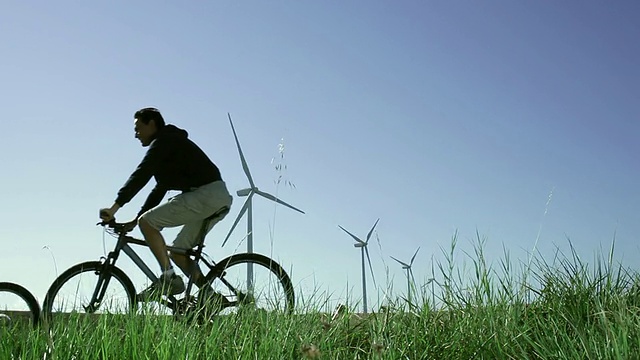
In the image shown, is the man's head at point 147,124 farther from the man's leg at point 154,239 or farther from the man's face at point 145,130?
the man's leg at point 154,239

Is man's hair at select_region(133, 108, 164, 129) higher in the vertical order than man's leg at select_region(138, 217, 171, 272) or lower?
higher

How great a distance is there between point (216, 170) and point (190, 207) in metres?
0.56

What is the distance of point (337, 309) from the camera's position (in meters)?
5.70

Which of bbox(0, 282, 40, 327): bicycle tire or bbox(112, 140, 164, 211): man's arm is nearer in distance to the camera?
bbox(112, 140, 164, 211): man's arm

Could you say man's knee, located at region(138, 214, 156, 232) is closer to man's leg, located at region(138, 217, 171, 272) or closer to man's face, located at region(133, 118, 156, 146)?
man's leg, located at region(138, 217, 171, 272)

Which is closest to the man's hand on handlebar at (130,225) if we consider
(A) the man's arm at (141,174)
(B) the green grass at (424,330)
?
(A) the man's arm at (141,174)

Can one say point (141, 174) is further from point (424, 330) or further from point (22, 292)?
point (424, 330)

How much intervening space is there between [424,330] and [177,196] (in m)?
4.01

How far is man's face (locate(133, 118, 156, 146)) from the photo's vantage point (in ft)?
28.6

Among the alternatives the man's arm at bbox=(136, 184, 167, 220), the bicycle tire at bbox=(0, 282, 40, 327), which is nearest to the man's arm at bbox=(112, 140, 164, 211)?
the man's arm at bbox=(136, 184, 167, 220)

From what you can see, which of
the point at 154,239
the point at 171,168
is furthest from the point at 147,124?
the point at 154,239

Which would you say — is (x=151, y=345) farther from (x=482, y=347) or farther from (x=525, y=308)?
(x=525, y=308)

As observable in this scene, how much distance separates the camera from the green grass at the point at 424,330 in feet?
13.8

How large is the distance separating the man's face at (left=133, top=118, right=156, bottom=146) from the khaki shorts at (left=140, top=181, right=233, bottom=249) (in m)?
0.99
